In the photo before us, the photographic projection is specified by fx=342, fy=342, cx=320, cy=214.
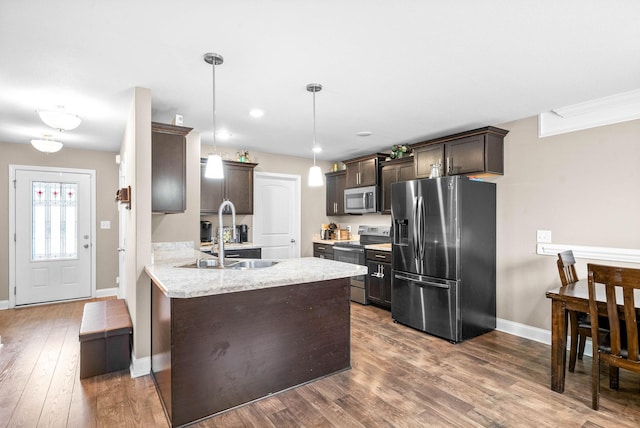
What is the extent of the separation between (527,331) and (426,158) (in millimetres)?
2241

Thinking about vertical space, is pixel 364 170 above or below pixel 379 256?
above

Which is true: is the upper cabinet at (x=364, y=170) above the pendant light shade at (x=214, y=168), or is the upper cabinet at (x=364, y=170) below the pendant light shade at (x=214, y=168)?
above

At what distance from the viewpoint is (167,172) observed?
3.04m

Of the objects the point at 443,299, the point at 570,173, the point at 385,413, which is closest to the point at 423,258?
the point at 443,299

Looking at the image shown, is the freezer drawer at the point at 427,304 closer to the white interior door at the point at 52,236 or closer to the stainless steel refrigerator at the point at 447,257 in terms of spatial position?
the stainless steel refrigerator at the point at 447,257

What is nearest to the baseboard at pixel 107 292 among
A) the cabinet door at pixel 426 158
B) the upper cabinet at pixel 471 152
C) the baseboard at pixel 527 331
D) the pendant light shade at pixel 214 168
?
the pendant light shade at pixel 214 168

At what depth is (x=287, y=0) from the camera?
1718mm

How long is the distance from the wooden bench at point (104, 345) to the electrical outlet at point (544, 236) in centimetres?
404

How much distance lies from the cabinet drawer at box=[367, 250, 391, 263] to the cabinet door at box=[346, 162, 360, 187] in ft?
4.01

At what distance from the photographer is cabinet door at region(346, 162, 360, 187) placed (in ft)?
18.1

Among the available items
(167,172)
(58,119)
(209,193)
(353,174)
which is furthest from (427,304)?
(58,119)

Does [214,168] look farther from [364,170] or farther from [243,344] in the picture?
[364,170]

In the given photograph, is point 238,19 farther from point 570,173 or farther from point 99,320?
point 570,173

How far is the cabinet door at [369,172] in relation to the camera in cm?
520
